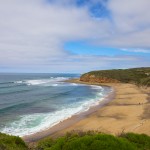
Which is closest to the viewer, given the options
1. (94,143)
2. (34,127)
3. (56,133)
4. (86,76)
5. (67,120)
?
(94,143)

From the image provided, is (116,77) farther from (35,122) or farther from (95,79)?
(35,122)

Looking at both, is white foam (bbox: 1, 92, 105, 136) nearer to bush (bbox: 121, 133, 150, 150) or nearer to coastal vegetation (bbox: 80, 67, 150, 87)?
bush (bbox: 121, 133, 150, 150)

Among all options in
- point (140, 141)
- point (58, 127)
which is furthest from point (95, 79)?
point (140, 141)

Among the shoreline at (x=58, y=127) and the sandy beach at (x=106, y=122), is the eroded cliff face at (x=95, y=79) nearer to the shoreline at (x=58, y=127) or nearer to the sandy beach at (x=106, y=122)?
the sandy beach at (x=106, y=122)

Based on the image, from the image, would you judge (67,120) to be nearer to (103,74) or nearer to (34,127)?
(34,127)

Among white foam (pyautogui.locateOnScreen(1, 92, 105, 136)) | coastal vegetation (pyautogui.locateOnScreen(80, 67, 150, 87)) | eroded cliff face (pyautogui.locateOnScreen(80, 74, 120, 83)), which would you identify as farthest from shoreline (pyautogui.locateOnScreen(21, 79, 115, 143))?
eroded cliff face (pyautogui.locateOnScreen(80, 74, 120, 83))

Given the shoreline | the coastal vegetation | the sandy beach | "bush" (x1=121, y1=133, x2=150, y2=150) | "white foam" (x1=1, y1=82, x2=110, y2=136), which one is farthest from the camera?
the coastal vegetation

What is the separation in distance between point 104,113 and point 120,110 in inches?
118

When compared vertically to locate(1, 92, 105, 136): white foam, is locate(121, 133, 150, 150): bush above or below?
above

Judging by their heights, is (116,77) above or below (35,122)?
above

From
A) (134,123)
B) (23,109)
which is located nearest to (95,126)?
(134,123)

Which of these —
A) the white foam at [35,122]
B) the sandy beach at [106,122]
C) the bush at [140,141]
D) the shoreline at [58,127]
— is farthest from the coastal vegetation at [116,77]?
the bush at [140,141]

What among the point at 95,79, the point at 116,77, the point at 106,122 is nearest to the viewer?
the point at 106,122

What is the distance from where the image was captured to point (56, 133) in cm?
2214
